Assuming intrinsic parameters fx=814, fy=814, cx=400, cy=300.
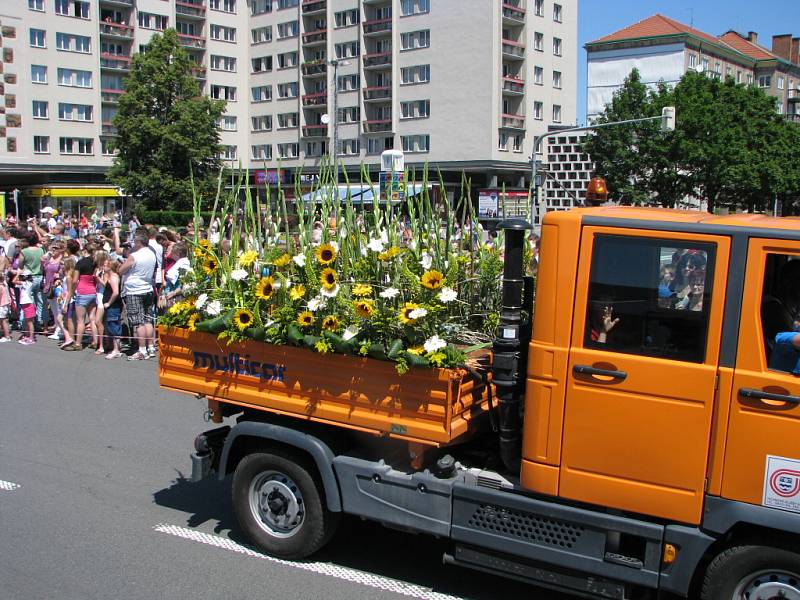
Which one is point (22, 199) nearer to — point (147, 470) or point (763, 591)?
point (147, 470)

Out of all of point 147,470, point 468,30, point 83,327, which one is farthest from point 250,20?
point 147,470

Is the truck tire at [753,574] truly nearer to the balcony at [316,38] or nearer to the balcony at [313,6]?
the balcony at [316,38]

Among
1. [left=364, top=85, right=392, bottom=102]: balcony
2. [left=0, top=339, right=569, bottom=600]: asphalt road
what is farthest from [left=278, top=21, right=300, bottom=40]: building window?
[left=0, top=339, right=569, bottom=600]: asphalt road

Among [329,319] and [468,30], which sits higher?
[468,30]

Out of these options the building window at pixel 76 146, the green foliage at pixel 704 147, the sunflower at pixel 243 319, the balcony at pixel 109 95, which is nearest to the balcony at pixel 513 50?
the green foliage at pixel 704 147

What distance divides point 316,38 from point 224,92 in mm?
11696

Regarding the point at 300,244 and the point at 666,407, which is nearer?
the point at 666,407

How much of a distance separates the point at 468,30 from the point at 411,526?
60838 millimetres

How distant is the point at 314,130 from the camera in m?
72.6

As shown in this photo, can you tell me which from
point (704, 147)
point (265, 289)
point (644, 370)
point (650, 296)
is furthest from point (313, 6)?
point (644, 370)

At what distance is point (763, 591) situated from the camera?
12.6ft

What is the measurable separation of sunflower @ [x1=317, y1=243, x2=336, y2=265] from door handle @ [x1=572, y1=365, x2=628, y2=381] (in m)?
1.75

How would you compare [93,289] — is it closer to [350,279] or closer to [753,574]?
[350,279]

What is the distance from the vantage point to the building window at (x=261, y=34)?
7662 centimetres
